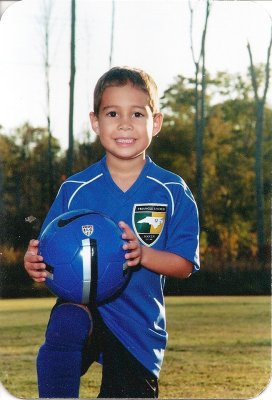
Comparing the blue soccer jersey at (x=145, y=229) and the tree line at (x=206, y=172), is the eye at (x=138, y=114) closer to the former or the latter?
the blue soccer jersey at (x=145, y=229)

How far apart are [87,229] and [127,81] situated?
0.72 m

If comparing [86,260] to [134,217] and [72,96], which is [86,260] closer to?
[134,217]

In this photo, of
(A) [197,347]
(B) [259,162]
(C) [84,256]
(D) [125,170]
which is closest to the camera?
(C) [84,256]

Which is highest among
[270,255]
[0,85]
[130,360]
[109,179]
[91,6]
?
[91,6]

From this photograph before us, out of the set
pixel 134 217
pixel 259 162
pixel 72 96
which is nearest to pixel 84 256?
pixel 134 217

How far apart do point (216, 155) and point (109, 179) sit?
1.40 metres

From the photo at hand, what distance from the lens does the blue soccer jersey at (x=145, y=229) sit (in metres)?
3.51

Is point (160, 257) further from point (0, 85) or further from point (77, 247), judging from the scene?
point (0, 85)

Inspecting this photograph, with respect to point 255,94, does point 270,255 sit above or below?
below

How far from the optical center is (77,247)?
3166mm

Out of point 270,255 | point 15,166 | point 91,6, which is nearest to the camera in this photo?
point 91,6

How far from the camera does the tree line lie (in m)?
3.93

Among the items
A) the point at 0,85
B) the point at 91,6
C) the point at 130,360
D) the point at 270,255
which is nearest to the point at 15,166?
the point at 0,85

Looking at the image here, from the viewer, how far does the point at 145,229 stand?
3.53m
